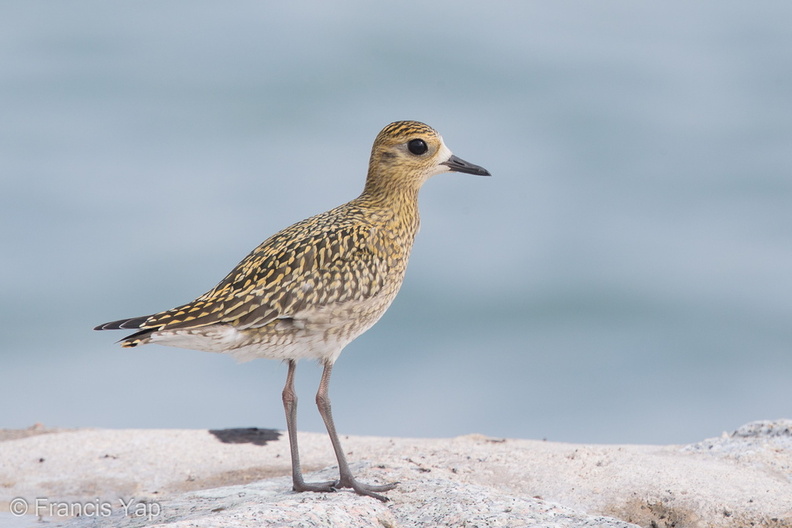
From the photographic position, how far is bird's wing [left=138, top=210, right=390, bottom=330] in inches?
308

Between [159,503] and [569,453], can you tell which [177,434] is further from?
[569,453]

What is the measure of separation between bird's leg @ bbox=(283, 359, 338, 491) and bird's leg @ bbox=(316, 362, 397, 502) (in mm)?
140

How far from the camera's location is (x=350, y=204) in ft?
29.8

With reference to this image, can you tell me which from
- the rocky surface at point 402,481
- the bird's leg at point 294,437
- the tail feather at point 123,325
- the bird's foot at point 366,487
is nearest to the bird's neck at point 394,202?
the bird's leg at point 294,437

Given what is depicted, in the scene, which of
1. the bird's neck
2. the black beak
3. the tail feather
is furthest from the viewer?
the black beak

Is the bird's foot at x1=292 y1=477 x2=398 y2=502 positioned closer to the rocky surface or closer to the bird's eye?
the rocky surface

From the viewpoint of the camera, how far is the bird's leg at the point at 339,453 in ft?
25.7

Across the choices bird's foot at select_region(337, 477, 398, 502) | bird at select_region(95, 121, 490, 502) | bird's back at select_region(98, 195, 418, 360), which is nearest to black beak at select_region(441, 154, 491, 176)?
bird at select_region(95, 121, 490, 502)

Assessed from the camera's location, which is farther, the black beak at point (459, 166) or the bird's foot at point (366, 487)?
the black beak at point (459, 166)

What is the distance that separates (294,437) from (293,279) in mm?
1208

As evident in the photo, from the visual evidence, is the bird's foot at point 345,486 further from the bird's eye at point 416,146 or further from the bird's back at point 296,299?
the bird's eye at point 416,146

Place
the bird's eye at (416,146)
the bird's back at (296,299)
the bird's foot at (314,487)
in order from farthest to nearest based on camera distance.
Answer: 1. the bird's eye at (416,146)
2. the bird's foot at (314,487)
3. the bird's back at (296,299)

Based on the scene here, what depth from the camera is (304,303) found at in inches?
311

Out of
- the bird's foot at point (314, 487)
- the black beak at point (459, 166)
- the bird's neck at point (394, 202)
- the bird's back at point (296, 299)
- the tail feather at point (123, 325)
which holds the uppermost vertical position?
the black beak at point (459, 166)
